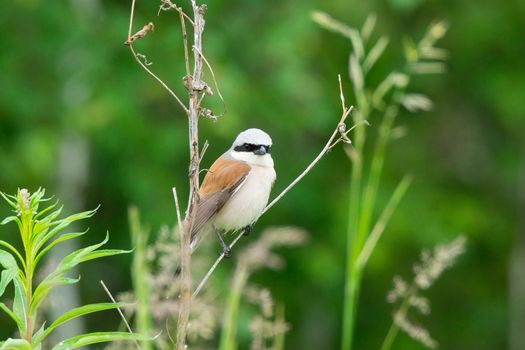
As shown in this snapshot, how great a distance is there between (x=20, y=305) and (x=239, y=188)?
240cm

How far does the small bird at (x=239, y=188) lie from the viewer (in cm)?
427

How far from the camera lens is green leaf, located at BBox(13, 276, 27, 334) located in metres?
2.04

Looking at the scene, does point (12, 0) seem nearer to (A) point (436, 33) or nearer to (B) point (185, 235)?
(A) point (436, 33)

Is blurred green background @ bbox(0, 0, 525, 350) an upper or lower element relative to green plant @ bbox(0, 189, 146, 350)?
lower

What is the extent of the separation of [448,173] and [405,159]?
743 mm

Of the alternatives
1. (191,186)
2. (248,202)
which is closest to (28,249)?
(191,186)

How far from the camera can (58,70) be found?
9.27 meters

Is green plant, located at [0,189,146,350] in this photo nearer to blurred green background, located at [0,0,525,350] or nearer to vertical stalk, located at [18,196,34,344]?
vertical stalk, located at [18,196,34,344]

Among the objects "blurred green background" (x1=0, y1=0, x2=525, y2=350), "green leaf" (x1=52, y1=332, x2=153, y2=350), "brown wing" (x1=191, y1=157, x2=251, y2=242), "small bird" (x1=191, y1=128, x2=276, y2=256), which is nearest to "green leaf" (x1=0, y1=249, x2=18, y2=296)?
A: "green leaf" (x1=52, y1=332, x2=153, y2=350)

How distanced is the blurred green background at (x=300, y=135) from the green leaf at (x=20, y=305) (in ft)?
20.1

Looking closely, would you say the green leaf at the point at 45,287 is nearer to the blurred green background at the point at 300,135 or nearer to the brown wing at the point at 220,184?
the brown wing at the point at 220,184

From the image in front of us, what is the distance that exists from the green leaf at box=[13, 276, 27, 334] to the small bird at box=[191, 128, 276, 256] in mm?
2085

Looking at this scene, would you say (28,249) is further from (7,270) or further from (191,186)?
(191,186)

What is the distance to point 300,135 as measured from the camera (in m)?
10.6
